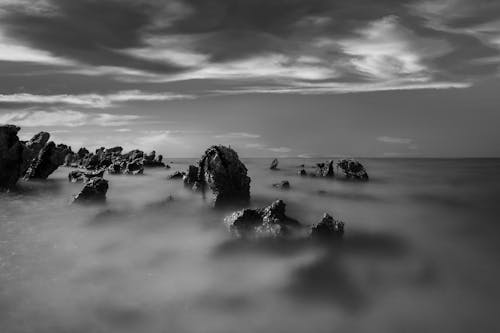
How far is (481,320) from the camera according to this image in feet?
40.1

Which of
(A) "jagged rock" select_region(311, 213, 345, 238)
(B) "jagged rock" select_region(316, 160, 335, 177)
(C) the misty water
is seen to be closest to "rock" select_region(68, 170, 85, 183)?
(C) the misty water

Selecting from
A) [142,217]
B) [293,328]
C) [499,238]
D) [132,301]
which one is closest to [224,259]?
[132,301]

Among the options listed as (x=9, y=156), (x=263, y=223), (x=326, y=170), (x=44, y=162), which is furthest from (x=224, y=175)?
(x=326, y=170)

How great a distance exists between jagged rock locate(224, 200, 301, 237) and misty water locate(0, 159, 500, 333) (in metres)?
0.83

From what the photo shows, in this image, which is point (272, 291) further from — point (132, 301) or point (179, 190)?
point (179, 190)

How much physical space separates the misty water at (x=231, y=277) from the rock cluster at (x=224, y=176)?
440 centimetres

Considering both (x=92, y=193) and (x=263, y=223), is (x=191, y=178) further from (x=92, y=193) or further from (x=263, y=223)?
(x=263, y=223)

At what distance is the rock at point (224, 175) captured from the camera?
32.3 meters

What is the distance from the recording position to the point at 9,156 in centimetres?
4475

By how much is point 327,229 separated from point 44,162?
55.1 meters

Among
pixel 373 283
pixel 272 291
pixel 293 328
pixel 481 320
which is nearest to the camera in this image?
pixel 293 328

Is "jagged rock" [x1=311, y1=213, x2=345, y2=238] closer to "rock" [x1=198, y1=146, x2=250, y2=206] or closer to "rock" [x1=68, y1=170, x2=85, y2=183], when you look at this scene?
"rock" [x1=198, y1=146, x2=250, y2=206]

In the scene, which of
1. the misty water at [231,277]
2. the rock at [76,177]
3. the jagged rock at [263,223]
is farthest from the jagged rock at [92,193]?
the rock at [76,177]

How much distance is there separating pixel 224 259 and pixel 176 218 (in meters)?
11.6
